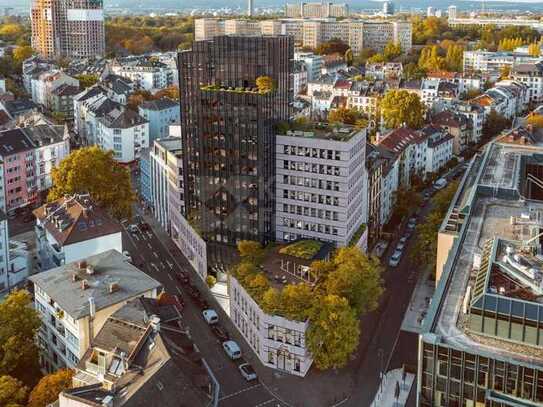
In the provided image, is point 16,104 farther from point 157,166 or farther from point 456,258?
point 456,258

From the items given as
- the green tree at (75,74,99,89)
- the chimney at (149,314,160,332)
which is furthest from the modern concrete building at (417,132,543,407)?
the green tree at (75,74,99,89)

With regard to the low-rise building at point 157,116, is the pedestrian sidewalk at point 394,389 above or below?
below

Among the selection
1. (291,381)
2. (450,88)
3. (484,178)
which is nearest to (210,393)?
(291,381)

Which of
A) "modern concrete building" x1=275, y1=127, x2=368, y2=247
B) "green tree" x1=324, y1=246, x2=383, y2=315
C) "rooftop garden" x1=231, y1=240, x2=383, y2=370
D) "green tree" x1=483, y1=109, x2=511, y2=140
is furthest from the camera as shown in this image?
"green tree" x1=483, y1=109, x2=511, y2=140

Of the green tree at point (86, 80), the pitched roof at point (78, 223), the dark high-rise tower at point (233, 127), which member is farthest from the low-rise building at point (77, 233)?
the green tree at point (86, 80)

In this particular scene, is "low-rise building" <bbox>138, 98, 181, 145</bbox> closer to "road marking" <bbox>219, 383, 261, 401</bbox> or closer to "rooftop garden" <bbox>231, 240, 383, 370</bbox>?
"rooftop garden" <bbox>231, 240, 383, 370</bbox>

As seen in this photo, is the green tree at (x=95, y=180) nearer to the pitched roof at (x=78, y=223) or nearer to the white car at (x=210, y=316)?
the pitched roof at (x=78, y=223)
